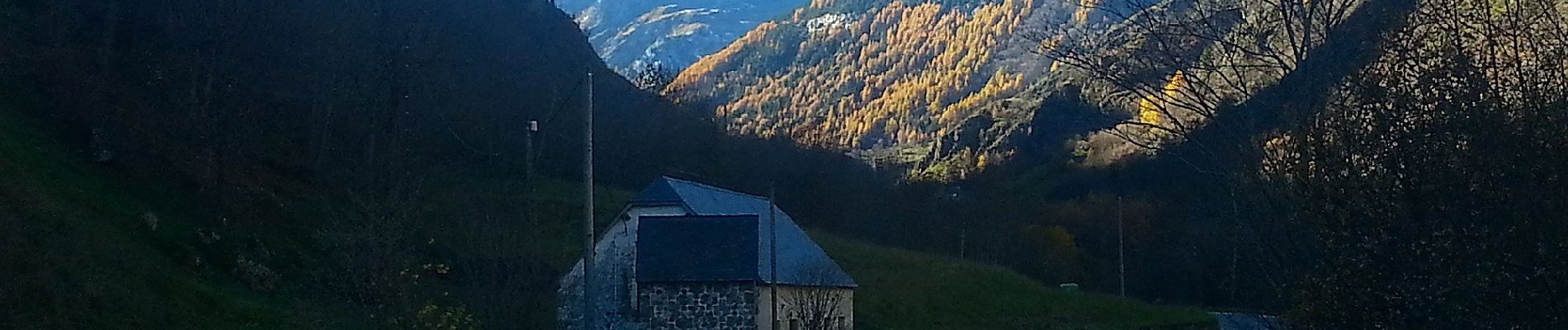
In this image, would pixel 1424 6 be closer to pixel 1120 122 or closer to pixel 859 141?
Answer: pixel 1120 122

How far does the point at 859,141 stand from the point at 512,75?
128m

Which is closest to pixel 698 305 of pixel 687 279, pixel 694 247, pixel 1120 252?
pixel 687 279

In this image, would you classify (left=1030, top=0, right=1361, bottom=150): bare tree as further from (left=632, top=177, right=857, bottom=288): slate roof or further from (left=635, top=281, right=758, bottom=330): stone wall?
(left=635, top=281, right=758, bottom=330): stone wall

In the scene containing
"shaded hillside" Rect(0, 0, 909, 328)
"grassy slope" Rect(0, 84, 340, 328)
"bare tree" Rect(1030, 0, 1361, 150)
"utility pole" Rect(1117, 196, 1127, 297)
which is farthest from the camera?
"utility pole" Rect(1117, 196, 1127, 297)

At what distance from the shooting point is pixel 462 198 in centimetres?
3431

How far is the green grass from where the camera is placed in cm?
4319

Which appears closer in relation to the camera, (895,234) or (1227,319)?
(1227,319)

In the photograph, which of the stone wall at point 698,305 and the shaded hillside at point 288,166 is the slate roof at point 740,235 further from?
the shaded hillside at point 288,166

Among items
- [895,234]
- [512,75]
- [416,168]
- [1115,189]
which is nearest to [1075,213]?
[1115,189]

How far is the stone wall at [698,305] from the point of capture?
30.5m

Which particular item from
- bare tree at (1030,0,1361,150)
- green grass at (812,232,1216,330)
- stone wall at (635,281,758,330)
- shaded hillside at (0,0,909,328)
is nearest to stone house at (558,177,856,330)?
stone wall at (635,281,758,330)

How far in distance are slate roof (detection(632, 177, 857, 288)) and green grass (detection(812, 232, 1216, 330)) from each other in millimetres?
6056

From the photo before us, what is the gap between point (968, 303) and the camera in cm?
4703

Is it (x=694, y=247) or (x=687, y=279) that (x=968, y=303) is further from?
(x=687, y=279)
